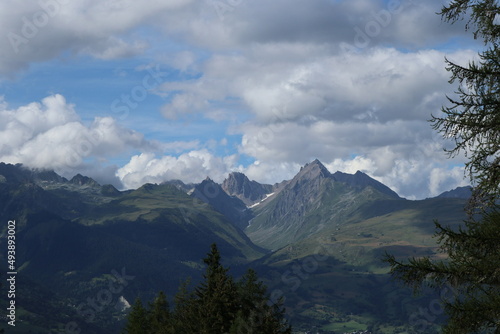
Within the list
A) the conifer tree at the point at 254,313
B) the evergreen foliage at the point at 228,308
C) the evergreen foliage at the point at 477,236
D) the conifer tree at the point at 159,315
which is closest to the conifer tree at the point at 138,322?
the conifer tree at the point at 159,315

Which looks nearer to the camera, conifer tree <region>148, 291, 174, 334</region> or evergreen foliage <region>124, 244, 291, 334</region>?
evergreen foliage <region>124, 244, 291, 334</region>

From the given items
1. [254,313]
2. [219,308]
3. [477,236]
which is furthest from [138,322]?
[477,236]

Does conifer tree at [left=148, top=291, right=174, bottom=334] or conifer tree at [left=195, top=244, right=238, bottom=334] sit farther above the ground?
conifer tree at [left=195, top=244, right=238, bottom=334]

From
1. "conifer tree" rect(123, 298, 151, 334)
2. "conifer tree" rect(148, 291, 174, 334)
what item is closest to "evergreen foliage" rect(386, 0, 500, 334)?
"conifer tree" rect(148, 291, 174, 334)

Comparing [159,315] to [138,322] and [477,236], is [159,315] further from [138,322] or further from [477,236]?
[477,236]

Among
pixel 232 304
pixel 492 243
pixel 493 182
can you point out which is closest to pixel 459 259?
pixel 492 243

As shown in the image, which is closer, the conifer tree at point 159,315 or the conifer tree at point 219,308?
the conifer tree at point 219,308

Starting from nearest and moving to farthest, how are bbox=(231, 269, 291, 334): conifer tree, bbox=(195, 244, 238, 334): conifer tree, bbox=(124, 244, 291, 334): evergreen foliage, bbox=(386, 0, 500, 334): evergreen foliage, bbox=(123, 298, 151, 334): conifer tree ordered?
bbox=(386, 0, 500, 334): evergreen foliage
bbox=(231, 269, 291, 334): conifer tree
bbox=(124, 244, 291, 334): evergreen foliage
bbox=(195, 244, 238, 334): conifer tree
bbox=(123, 298, 151, 334): conifer tree

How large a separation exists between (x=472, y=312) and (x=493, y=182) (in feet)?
13.3

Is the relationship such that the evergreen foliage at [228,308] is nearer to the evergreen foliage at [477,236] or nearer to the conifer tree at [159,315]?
the conifer tree at [159,315]

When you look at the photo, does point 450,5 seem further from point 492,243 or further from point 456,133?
point 492,243

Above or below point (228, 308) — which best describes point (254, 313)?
below

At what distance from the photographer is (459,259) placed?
1664 cm

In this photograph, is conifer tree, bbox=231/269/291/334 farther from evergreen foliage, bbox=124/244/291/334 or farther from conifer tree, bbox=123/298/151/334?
conifer tree, bbox=123/298/151/334
